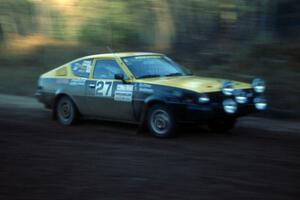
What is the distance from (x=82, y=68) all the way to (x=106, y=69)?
73 cm

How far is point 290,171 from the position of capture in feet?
22.6

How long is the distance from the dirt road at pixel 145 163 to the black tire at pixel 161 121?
0.18 metres

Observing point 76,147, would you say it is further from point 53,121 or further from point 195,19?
point 195,19

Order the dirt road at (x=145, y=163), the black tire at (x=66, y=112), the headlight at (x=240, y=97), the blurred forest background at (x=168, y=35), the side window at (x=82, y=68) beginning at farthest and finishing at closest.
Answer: the blurred forest background at (x=168, y=35)
the black tire at (x=66, y=112)
the side window at (x=82, y=68)
the headlight at (x=240, y=97)
the dirt road at (x=145, y=163)

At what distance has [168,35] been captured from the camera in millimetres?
18516

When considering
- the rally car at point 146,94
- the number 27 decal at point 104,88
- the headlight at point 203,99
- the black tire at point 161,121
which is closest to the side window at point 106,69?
the rally car at point 146,94

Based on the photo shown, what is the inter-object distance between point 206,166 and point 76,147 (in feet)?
7.63

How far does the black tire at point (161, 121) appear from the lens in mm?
9461

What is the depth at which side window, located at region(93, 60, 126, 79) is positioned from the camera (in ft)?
34.3

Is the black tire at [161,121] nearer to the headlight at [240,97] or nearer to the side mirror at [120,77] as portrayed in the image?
the side mirror at [120,77]

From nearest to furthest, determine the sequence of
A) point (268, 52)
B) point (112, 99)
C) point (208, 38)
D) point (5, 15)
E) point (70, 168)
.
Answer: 1. point (70, 168)
2. point (112, 99)
3. point (268, 52)
4. point (208, 38)
5. point (5, 15)

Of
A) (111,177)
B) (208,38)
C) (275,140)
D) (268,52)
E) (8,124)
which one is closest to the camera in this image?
(111,177)

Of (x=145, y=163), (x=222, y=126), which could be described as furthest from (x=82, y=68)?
(x=145, y=163)

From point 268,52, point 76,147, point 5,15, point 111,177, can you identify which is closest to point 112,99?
point 76,147
